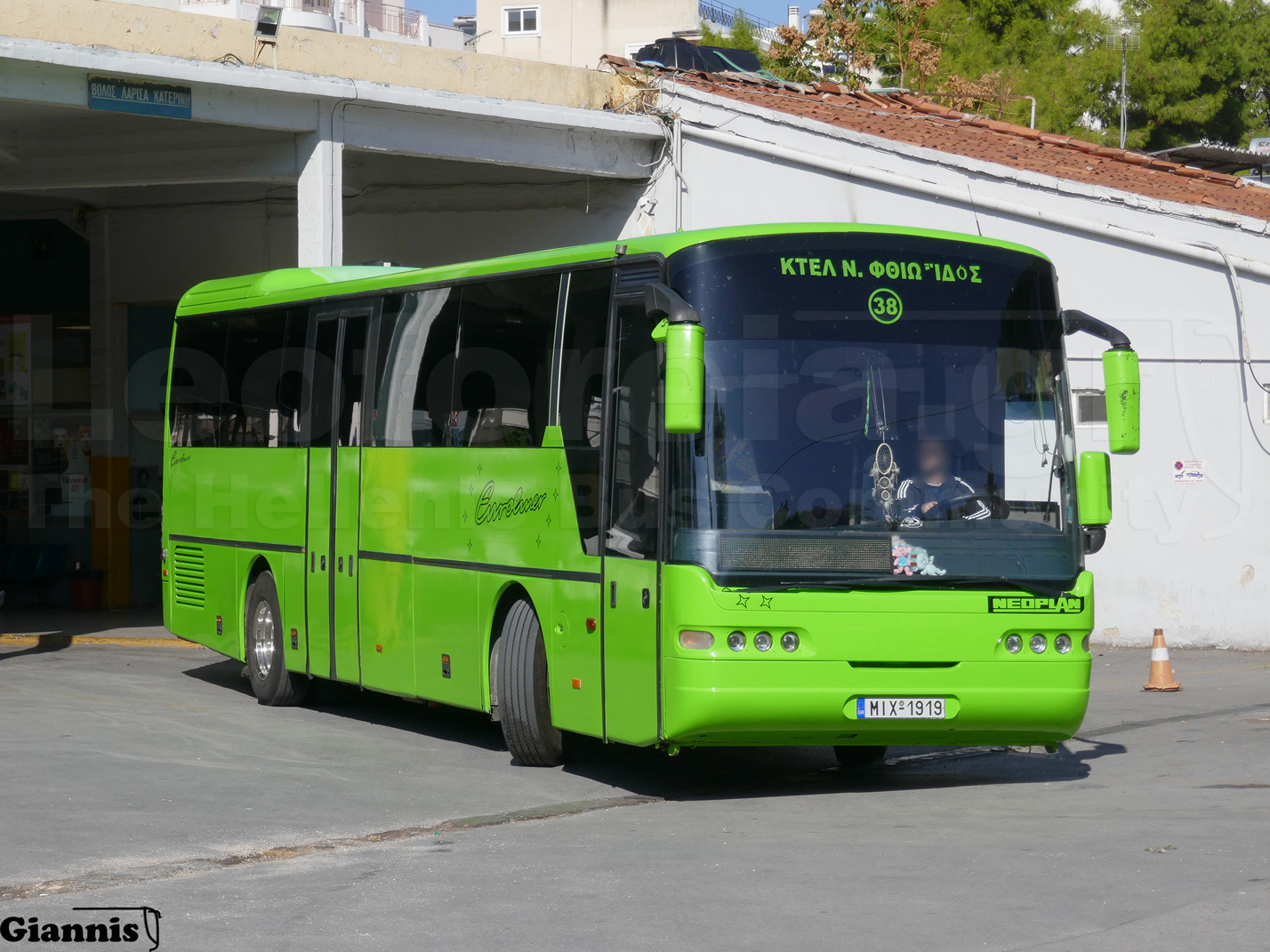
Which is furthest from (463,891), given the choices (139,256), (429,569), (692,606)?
(139,256)

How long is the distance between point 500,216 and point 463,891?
1456cm

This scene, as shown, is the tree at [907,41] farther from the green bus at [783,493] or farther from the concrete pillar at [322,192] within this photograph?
the green bus at [783,493]

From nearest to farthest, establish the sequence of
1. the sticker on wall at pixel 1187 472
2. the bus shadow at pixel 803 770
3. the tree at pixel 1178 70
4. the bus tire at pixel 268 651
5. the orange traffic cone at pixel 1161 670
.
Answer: the bus shadow at pixel 803 770 → the bus tire at pixel 268 651 → the orange traffic cone at pixel 1161 670 → the sticker on wall at pixel 1187 472 → the tree at pixel 1178 70

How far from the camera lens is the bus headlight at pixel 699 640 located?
29.2ft

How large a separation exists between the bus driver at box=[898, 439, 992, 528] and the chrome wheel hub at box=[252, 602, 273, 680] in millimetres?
6628

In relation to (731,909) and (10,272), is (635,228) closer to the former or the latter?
(10,272)

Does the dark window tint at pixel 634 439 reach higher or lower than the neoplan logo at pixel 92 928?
higher

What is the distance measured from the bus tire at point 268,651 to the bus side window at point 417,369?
2.34 metres

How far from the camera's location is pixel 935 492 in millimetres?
9164

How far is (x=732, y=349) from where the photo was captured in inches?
357

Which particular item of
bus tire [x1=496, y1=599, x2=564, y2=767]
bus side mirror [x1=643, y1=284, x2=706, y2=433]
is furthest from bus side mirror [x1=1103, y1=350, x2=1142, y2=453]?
bus tire [x1=496, y1=599, x2=564, y2=767]

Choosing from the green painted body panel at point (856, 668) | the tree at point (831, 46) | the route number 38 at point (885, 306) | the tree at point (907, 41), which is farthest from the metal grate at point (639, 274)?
the tree at point (831, 46)

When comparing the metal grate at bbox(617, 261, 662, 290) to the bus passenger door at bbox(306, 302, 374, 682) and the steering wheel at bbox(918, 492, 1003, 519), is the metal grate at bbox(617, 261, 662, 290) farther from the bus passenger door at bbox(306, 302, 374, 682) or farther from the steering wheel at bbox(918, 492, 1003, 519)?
the bus passenger door at bbox(306, 302, 374, 682)

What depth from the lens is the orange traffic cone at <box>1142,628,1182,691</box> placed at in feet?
46.9
